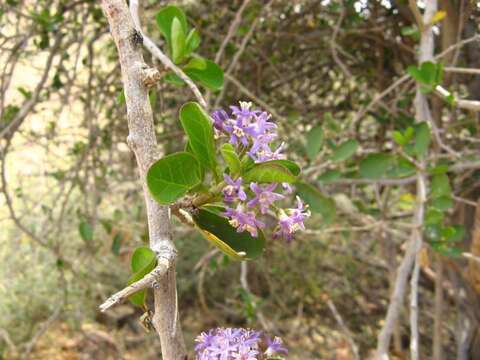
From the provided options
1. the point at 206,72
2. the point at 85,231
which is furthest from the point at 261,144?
the point at 85,231

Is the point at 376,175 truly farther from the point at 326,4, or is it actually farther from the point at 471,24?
the point at 326,4

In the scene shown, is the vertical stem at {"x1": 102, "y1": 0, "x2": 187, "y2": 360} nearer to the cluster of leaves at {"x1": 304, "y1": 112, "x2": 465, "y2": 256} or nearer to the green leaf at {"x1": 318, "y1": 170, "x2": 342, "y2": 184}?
the cluster of leaves at {"x1": 304, "y1": 112, "x2": 465, "y2": 256}

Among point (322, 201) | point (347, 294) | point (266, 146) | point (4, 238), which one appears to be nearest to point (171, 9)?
point (266, 146)

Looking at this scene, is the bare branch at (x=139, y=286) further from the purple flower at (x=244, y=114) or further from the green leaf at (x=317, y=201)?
the green leaf at (x=317, y=201)

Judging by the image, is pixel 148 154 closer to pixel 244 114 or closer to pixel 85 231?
pixel 244 114

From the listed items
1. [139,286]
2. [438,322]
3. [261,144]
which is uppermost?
[261,144]
